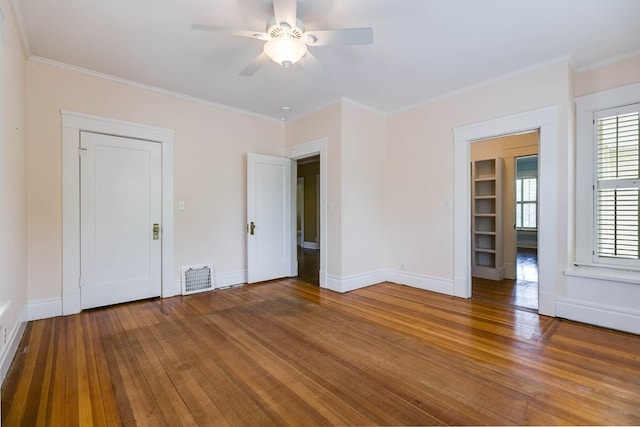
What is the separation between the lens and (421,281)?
14.3ft

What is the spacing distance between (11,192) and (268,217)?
9.69 feet

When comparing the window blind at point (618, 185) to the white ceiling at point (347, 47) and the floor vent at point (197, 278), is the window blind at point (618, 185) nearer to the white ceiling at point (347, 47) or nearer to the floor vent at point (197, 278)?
the white ceiling at point (347, 47)

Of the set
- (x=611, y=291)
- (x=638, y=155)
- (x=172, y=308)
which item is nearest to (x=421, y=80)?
(x=638, y=155)

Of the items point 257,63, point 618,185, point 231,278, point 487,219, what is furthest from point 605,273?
point 231,278

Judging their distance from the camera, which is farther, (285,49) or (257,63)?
(257,63)

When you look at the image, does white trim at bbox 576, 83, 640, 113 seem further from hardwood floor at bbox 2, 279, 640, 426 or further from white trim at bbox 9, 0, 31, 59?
white trim at bbox 9, 0, 31, 59

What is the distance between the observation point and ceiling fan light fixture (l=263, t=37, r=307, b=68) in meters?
2.27

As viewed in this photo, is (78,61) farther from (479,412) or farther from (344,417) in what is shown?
(479,412)

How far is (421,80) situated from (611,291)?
9.75 feet

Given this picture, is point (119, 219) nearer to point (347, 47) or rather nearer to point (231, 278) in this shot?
point (231, 278)

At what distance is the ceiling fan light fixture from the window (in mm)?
9483

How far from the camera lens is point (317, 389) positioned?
195cm

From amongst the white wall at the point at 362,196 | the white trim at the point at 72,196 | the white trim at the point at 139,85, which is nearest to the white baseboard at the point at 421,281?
the white wall at the point at 362,196

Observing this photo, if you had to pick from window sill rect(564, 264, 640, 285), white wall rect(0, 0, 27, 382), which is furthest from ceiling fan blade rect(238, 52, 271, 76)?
window sill rect(564, 264, 640, 285)
